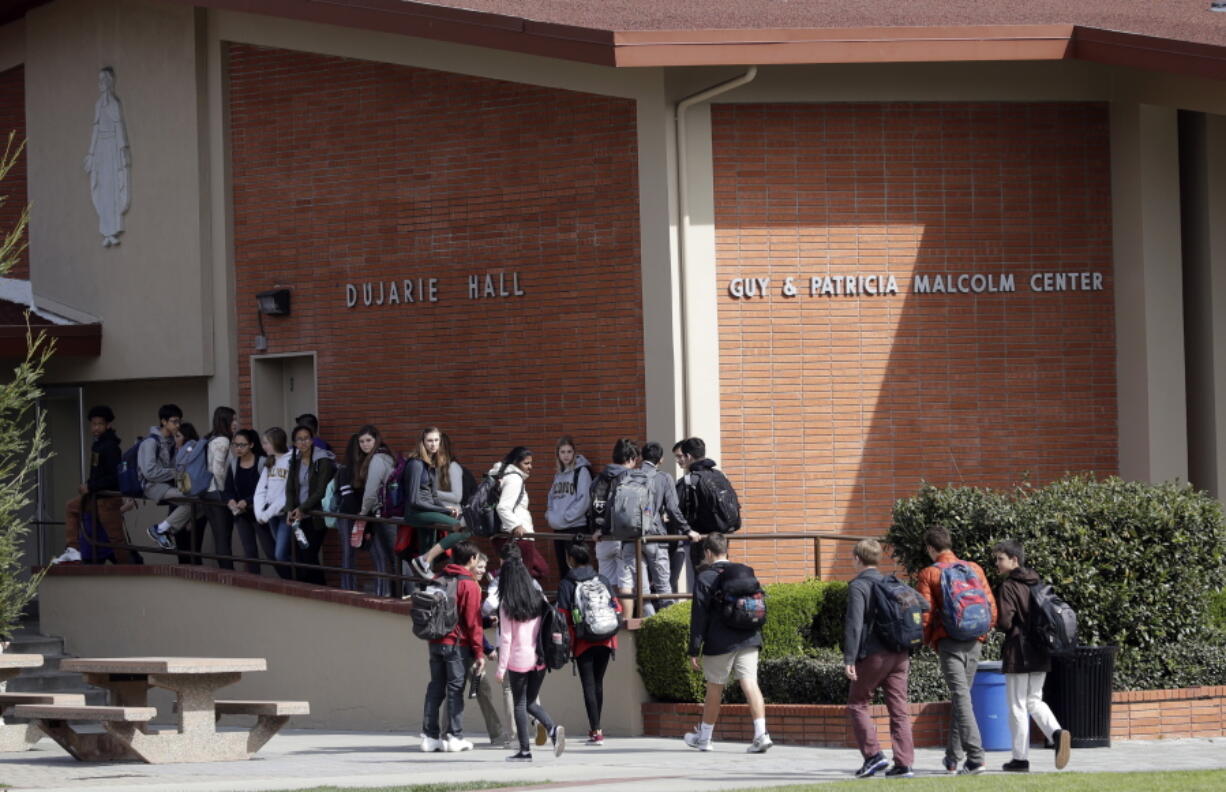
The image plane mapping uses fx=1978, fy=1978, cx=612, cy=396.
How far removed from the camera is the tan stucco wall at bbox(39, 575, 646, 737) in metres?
16.3

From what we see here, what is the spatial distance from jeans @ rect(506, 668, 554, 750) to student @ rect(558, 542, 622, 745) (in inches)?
17.0

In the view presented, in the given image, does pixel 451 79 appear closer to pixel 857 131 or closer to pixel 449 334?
pixel 449 334

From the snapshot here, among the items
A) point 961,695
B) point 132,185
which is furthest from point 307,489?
point 961,695

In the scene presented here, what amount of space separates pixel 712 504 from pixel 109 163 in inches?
373

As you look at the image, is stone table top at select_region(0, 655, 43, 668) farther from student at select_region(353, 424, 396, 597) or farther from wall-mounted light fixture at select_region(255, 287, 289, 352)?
wall-mounted light fixture at select_region(255, 287, 289, 352)

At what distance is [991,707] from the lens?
14.2 meters

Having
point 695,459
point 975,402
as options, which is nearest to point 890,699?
point 695,459

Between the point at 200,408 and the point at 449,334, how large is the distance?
4.10 m

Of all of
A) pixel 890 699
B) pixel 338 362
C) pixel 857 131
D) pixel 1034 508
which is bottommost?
pixel 890 699

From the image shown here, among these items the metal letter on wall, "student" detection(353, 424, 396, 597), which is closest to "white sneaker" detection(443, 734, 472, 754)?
"student" detection(353, 424, 396, 597)

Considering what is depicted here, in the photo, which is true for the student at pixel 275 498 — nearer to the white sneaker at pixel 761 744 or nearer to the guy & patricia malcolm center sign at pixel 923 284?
the guy & patricia malcolm center sign at pixel 923 284

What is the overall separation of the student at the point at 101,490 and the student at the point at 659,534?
6.48 meters

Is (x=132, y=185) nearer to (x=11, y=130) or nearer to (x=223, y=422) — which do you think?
(x=11, y=130)

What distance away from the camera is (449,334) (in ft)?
62.6
